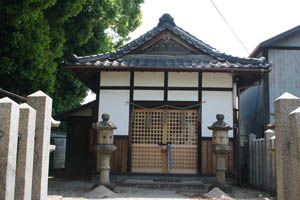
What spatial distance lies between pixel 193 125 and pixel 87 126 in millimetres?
6962

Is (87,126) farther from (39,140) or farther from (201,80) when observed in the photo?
(39,140)

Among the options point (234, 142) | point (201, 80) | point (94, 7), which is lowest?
point (234, 142)

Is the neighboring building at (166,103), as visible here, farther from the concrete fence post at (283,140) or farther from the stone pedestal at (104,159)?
the concrete fence post at (283,140)

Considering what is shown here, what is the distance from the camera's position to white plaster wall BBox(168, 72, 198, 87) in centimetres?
1130

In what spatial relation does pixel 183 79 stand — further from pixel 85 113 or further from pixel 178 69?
pixel 85 113

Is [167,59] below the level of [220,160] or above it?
above

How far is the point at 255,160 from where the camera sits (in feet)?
34.4

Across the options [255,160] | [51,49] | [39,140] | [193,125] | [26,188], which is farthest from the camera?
[51,49]

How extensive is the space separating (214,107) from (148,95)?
245 cm

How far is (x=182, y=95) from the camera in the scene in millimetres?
11234

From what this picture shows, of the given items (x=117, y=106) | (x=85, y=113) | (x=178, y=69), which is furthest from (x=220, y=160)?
(x=85, y=113)

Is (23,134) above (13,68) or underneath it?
underneath

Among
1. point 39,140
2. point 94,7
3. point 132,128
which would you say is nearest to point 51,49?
point 94,7

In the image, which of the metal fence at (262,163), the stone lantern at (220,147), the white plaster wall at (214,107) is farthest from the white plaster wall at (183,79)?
the metal fence at (262,163)
